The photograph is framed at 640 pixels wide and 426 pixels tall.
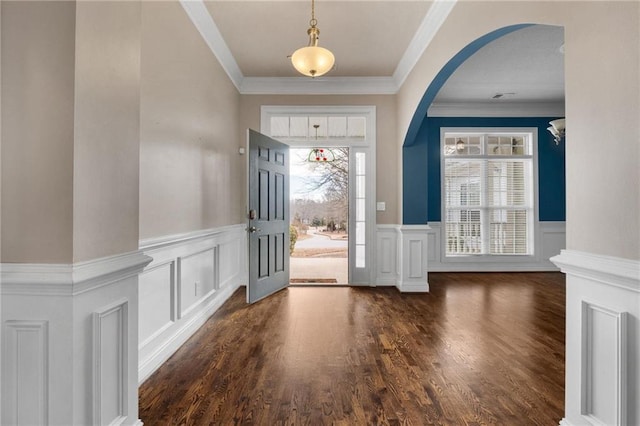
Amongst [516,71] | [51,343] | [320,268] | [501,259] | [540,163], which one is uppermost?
[516,71]

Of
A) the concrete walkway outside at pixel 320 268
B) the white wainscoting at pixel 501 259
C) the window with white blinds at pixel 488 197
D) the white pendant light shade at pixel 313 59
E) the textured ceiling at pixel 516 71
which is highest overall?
the textured ceiling at pixel 516 71

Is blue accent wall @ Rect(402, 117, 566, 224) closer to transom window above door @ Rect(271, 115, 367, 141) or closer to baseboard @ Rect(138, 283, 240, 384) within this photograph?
transom window above door @ Rect(271, 115, 367, 141)

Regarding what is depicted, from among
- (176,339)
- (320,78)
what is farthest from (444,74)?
(176,339)

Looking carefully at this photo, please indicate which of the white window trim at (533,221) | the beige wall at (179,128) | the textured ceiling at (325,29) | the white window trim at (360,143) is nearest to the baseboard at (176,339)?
the beige wall at (179,128)

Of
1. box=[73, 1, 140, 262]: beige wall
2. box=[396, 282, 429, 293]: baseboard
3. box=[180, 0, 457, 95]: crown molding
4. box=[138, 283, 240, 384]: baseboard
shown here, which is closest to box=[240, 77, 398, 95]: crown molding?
box=[180, 0, 457, 95]: crown molding

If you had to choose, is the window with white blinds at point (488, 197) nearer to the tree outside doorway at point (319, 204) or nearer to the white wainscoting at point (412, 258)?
the white wainscoting at point (412, 258)

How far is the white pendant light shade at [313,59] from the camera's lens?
101 inches

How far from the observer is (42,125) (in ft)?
3.59

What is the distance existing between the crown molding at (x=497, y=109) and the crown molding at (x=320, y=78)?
163cm

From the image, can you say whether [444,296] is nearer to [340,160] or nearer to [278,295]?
[278,295]

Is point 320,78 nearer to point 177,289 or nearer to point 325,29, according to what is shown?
point 325,29

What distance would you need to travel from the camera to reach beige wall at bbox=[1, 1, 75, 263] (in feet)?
3.59

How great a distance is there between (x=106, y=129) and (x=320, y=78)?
370cm

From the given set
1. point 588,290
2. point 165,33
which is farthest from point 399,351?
point 165,33
